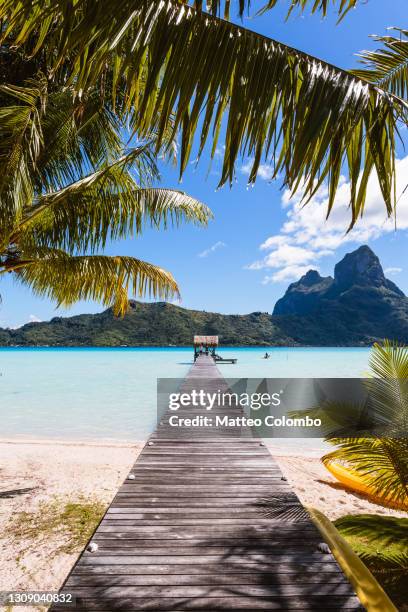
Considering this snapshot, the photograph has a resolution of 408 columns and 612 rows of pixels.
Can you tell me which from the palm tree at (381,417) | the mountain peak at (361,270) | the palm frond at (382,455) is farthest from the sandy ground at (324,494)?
the mountain peak at (361,270)

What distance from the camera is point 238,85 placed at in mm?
1493

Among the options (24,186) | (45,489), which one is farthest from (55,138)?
(45,489)

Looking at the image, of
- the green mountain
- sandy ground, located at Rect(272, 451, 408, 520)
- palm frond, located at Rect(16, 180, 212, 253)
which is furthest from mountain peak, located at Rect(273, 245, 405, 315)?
palm frond, located at Rect(16, 180, 212, 253)

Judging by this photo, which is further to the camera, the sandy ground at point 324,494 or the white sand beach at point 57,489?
the sandy ground at point 324,494

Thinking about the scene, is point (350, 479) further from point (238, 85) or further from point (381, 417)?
point (238, 85)

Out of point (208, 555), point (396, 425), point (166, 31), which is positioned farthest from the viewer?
point (396, 425)

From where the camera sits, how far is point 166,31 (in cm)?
145

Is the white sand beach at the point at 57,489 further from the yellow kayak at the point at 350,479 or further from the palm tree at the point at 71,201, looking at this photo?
the palm tree at the point at 71,201

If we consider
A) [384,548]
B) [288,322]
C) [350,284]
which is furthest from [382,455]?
[350,284]

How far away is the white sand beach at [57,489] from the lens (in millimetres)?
3926

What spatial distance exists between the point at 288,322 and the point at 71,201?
11776 centimetres

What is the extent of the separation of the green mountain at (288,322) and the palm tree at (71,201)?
55519 millimetres

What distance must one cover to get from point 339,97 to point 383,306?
134 metres

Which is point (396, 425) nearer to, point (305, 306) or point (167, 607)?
point (167, 607)
